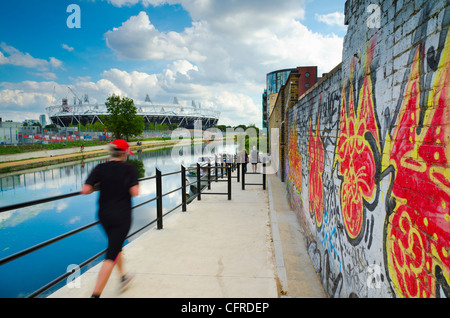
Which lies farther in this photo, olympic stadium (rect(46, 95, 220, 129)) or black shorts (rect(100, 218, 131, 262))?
olympic stadium (rect(46, 95, 220, 129))

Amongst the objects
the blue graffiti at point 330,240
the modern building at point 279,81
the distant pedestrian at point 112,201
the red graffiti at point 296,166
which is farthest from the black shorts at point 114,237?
the modern building at point 279,81

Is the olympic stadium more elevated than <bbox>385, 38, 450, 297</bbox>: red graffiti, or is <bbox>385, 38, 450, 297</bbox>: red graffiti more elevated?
the olympic stadium

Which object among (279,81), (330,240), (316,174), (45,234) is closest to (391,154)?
(330,240)

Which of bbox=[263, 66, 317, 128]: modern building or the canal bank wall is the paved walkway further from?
the canal bank wall

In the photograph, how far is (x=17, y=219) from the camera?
12.5 metres

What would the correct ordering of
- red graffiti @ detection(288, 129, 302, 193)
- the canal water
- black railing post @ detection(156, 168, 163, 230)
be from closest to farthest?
1. black railing post @ detection(156, 168, 163, 230)
2. red graffiti @ detection(288, 129, 302, 193)
3. the canal water

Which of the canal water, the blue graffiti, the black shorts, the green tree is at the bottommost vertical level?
the canal water

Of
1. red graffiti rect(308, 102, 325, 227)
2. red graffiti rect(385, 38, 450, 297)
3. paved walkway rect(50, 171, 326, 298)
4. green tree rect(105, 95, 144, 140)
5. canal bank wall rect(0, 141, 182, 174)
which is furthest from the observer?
green tree rect(105, 95, 144, 140)

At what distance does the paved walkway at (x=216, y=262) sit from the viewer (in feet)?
10.4

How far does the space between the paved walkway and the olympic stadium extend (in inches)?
4909

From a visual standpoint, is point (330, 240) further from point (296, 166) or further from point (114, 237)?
point (296, 166)

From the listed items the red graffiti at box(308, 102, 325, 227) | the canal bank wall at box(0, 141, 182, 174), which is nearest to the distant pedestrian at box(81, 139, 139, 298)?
the red graffiti at box(308, 102, 325, 227)

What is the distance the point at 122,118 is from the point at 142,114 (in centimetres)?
7044

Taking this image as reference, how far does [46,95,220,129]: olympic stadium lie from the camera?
125 meters
